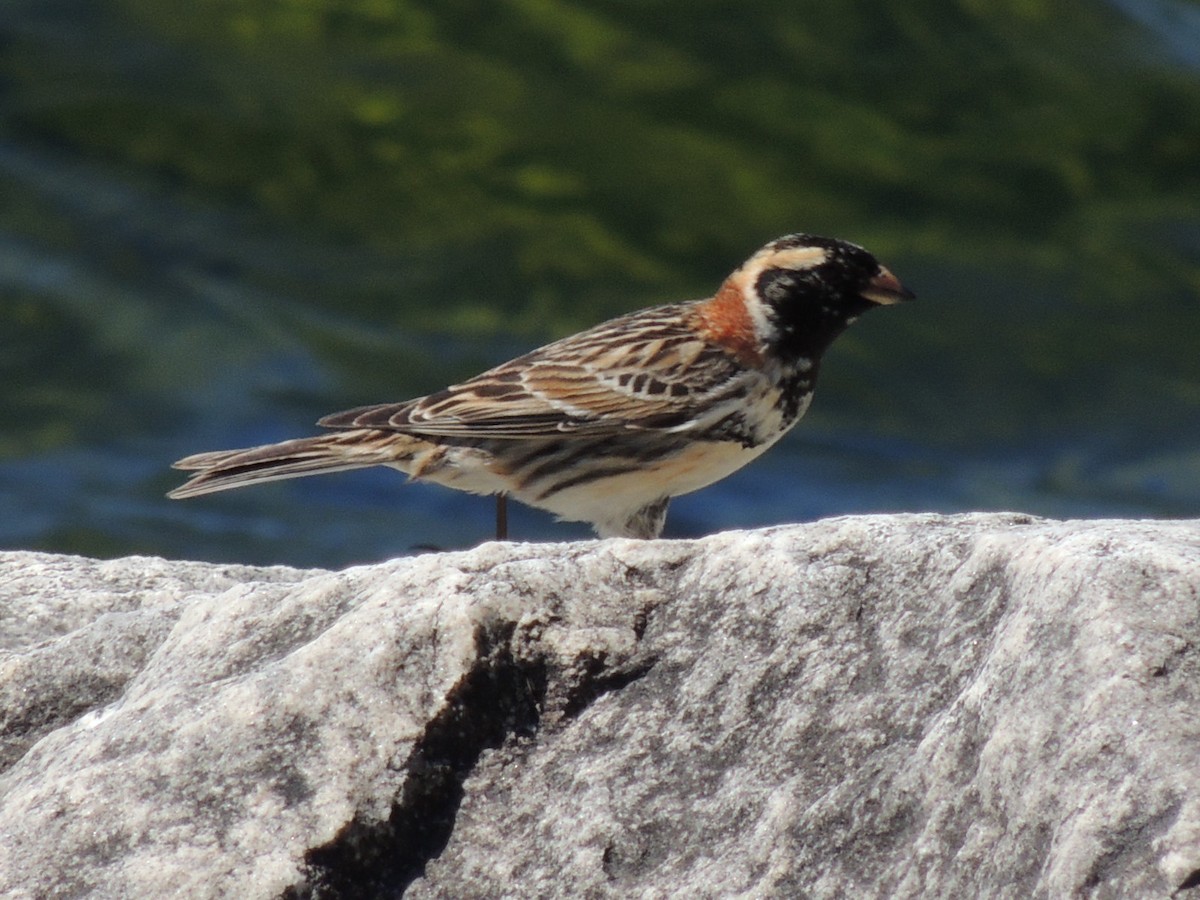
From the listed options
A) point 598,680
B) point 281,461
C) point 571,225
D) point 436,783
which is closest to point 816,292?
point 281,461

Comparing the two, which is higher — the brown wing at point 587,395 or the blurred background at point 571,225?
the brown wing at point 587,395

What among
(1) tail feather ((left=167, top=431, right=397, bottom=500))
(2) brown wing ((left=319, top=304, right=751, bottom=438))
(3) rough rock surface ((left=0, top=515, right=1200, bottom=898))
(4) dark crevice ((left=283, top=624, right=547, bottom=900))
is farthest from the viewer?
(2) brown wing ((left=319, top=304, right=751, bottom=438))

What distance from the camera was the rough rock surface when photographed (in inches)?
116

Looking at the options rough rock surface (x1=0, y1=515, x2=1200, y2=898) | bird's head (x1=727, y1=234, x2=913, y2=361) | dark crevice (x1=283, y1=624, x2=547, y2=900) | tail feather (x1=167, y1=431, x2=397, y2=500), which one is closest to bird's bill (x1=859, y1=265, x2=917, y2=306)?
bird's head (x1=727, y1=234, x2=913, y2=361)

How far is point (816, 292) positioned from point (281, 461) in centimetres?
266

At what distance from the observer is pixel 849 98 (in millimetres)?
18281

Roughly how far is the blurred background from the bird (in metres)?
8.97

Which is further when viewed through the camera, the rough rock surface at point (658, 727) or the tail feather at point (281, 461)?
the tail feather at point (281, 461)

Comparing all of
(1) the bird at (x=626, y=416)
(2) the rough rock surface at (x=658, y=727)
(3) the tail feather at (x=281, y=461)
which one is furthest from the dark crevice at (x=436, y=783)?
(3) the tail feather at (x=281, y=461)

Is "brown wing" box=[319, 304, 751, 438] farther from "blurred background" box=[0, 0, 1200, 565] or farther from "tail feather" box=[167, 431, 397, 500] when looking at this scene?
"blurred background" box=[0, 0, 1200, 565]

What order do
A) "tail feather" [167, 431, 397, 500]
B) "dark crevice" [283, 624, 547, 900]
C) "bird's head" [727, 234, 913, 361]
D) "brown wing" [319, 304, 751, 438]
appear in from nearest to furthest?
"dark crevice" [283, 624, 547, 900]
"tail feather" [167, 431, 397, 500]
"brown wing" [319, 304, 751, 438]
"bird's head" [727, 234, 913, 361]

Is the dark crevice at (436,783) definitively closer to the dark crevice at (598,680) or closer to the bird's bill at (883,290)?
the dark crevice at (598,680)

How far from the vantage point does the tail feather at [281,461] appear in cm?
768

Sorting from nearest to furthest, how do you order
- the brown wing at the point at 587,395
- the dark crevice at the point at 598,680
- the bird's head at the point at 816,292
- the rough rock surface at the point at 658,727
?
the rough rock surface at the point at 658,727
the dark crevice at the point at 598,680
the brown wing at the point at 587,395
the bird's head at the point at 816,292
